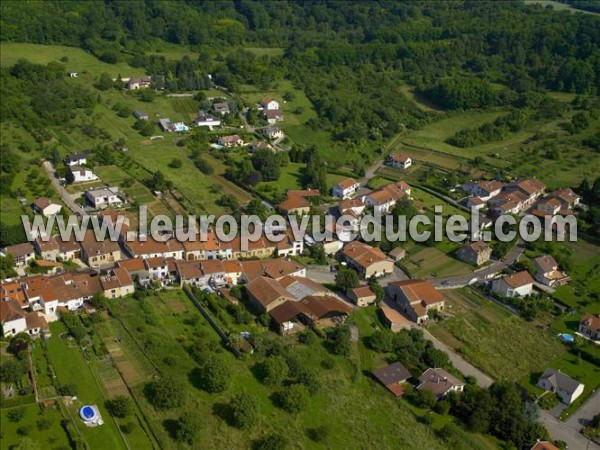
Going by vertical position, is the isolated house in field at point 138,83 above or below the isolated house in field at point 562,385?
above

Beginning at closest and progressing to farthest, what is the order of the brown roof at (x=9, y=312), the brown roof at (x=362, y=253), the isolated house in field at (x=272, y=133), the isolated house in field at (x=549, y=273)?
1. the brown roof at (x=9, y=312)
2. the isolated house in field at (x=549, y=273)
3. the brown roof at (x=362, y=253)
4. the isolated house in field at (x=272, y=133)

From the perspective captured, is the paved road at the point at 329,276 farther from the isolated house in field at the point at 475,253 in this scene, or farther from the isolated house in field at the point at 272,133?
the isolated house in field at the point at 272,133

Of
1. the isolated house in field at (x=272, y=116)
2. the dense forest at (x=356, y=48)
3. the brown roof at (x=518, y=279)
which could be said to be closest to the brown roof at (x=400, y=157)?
the dense forest at (x=356, y=48)

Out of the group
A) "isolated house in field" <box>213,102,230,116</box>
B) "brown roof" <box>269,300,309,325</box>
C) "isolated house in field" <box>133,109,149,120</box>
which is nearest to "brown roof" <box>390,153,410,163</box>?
"isolated house in field" <box>213,102,230,116</box>

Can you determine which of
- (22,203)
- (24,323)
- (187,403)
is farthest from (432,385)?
(22,203)

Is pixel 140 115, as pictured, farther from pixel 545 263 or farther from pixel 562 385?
pixel 562 385

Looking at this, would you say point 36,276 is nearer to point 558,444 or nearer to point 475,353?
point 475,353
